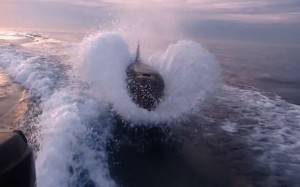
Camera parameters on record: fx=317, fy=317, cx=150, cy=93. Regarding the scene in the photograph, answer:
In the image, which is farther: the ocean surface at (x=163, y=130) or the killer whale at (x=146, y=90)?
the killer whale at (x=146, y=90)

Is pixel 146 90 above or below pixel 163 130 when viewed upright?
above

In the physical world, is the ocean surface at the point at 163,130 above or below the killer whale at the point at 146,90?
below

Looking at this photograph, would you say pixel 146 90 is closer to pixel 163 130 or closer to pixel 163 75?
pixel 163 130

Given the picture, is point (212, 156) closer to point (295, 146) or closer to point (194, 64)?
point (295, 146)

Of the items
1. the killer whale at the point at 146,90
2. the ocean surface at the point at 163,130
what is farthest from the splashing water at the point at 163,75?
the killer whale at the point at 146,90

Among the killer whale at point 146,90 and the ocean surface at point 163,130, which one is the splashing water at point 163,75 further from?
the killer whale at point 146,90

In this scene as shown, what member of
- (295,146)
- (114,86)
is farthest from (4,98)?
(295,146)

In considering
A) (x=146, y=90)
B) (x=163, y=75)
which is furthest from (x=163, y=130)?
(x=163, y=75)

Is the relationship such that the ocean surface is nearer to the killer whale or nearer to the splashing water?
the splashing water

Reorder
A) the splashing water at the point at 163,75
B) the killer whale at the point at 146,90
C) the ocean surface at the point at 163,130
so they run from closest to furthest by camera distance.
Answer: the ocean surface at the point at 163,130
the killer whale at the point at 146,90
the splashing water at the point at 163,75
